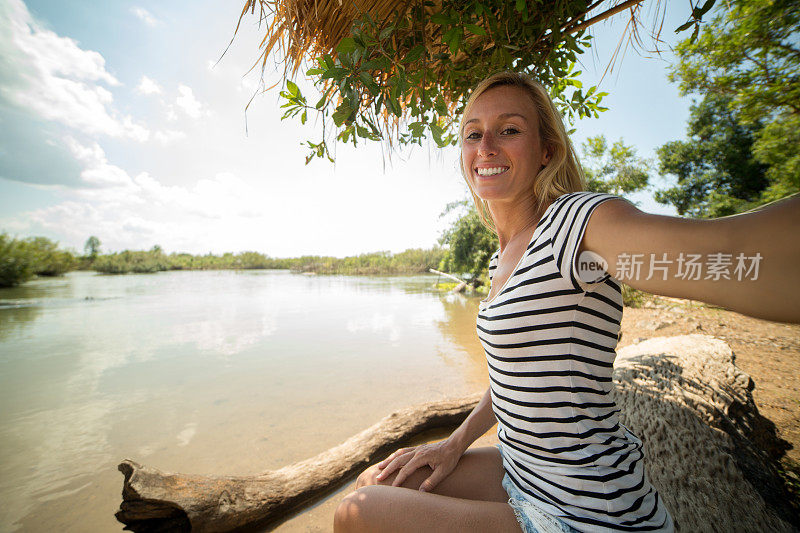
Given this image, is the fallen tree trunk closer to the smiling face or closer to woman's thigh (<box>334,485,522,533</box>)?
woman's thigh (<box>334,485,522,533</box>)

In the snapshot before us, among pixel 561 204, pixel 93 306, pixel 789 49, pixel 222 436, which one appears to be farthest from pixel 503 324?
pixel 93 306

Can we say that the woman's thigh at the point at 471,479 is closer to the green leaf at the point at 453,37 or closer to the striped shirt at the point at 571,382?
the striped shirt at the point at 571,382

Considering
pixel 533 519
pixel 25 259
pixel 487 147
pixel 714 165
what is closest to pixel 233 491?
pixel 533 519

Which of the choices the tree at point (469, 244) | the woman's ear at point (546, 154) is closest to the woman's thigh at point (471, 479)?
the woman's ear at point (546, 154)

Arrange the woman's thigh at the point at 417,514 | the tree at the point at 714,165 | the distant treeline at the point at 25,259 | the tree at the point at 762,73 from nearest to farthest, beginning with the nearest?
the woman's thigh at the point at 417,514 → the tree at the point at 762,73 → the tree at the point at 714,165 → the distant treeline at the point at 25,259

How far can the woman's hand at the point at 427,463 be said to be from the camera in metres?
1.12

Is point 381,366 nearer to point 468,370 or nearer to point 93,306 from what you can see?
point 468,370

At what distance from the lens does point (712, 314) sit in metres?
5.97

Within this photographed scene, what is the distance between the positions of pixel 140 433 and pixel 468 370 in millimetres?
4392

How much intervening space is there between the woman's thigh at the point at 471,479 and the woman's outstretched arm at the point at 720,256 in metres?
0.87

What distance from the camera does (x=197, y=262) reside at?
135 feet
